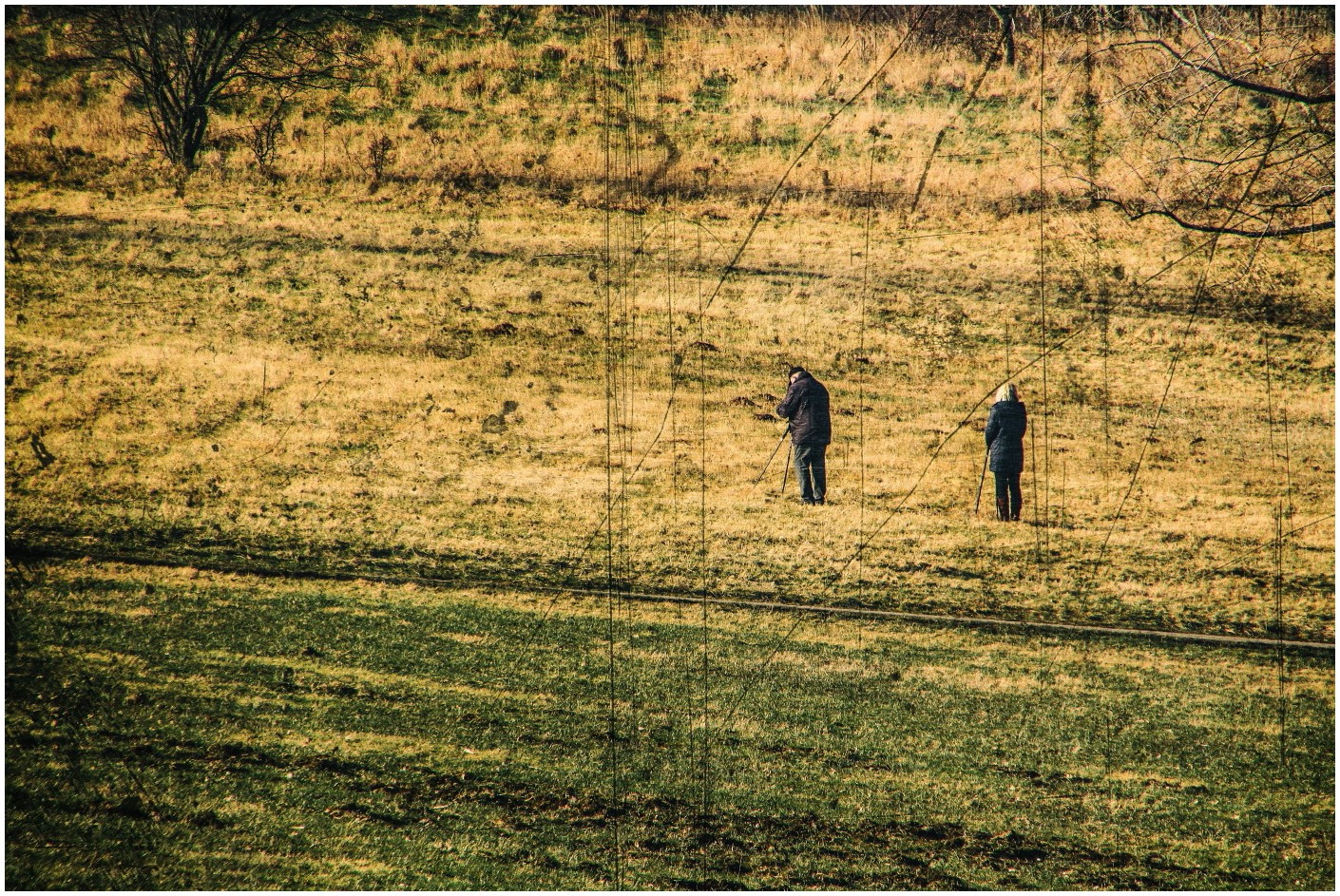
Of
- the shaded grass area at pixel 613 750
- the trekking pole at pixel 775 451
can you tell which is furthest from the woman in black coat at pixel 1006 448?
the trekking pole at pixel 775 451

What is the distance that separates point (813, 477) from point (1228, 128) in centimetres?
427

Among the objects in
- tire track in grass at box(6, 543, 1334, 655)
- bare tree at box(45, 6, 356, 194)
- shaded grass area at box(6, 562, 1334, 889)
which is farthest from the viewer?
bare tree at box(45, 6, 356, 194)

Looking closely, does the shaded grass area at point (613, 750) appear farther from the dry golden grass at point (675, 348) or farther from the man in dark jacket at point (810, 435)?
the man in dark jacket at point (810, 435)

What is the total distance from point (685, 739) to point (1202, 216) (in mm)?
5743

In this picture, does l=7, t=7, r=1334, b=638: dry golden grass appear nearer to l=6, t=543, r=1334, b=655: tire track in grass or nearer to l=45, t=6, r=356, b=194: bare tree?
l=6, t=543, r=1334, b=655: tire track in grass

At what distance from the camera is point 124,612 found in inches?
237

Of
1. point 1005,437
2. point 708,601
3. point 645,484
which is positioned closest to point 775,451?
point 645,484

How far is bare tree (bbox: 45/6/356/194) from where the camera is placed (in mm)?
6195

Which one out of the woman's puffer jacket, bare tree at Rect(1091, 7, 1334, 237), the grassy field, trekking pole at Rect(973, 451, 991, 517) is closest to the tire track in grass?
the grassy field

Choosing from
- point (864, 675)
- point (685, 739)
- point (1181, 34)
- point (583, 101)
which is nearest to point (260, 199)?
point (583, 101)

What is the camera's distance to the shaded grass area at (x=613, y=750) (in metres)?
5.71

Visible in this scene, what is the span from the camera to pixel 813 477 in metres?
5.96

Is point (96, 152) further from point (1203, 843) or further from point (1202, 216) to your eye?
point (1203, 843)

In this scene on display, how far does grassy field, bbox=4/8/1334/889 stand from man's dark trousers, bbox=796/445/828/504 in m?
0.12
